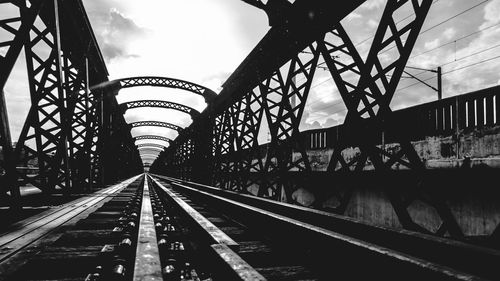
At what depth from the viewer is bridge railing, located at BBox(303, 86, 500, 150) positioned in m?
6.61

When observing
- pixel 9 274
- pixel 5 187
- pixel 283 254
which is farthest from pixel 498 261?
pixel 5 187

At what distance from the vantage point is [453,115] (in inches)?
293

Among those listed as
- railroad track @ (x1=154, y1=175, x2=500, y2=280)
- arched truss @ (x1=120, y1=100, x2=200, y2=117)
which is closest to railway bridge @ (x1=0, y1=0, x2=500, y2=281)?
railroad track @ (x1=154, y1=175, x2=500, y2=280)

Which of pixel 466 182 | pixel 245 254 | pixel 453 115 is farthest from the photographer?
pixel 453 115

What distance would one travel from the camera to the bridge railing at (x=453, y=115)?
661 cm

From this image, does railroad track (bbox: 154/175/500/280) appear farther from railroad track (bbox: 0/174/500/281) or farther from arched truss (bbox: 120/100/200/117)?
arched truss (bbox: 120/100/200/117)

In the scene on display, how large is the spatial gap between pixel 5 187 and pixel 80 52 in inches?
273

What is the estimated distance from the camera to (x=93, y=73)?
13.4 m

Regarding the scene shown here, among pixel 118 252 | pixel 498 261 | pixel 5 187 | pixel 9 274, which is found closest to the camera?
pixel 498 261

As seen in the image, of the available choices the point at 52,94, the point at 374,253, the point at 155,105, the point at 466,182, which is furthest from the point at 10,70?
the point at 155,105

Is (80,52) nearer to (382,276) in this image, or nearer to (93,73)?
(93,73)

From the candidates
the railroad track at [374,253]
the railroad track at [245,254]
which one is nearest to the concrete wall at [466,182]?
the railroad track at [374,253]

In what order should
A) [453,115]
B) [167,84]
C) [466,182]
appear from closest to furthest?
[466,182], [453,115], [167,84]

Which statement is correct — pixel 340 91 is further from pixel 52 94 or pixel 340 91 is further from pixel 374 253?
pixel 52 94
